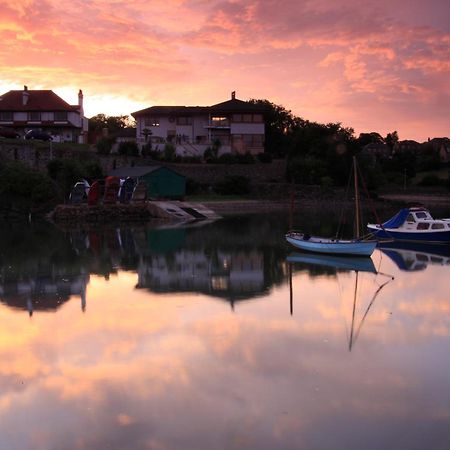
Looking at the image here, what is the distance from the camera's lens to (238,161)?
232 ft

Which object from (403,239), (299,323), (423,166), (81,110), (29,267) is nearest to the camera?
(299,323)

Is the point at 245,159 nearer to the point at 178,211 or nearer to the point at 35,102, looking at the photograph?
the point at 178,211

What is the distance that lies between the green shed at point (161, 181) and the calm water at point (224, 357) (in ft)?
102

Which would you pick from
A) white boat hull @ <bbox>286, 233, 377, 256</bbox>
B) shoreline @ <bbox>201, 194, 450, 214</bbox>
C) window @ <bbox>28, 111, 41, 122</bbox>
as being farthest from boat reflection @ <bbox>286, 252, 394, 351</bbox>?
window @ <bbox>28, 111, 41, 122</bbox>

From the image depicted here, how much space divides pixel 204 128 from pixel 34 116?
20021mm

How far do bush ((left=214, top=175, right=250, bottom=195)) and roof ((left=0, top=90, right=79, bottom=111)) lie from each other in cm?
2098

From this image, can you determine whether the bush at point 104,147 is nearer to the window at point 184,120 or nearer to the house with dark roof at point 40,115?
the house with dark roof at point 40,115

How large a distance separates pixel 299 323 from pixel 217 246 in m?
15.9

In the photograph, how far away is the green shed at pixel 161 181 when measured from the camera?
55.7 m

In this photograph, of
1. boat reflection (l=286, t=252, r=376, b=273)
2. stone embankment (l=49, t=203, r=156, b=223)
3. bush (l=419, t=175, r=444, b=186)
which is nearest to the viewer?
boat reflection (l=286, t=252, r=376, b=273)

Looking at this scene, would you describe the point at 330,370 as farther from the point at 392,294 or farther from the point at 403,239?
the point at 403,239

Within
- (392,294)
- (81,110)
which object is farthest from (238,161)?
(392,294)

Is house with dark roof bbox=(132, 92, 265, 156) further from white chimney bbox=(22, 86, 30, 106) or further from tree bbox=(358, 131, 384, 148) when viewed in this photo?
tree bbox=(358, 131, 384, 148)

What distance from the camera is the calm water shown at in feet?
31.0
